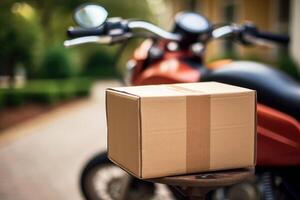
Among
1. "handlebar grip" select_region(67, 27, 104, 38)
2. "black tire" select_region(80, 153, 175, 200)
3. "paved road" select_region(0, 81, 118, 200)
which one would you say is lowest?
"paved road" select_region(0, 81, 118, 200)

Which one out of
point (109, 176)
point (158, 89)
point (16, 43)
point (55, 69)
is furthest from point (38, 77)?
point (158, 89)

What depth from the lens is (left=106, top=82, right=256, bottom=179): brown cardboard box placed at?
1.96m

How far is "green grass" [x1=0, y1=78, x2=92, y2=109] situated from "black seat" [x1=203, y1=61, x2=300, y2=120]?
7.83 meters

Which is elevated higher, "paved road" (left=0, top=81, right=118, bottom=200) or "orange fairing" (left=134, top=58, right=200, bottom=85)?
"orange fairing" (left=134, top=58, right=200, bottom=85)

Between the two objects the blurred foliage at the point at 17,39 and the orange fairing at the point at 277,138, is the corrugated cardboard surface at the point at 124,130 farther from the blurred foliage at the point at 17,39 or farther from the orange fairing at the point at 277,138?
the blurred foliage at the point at 17,39

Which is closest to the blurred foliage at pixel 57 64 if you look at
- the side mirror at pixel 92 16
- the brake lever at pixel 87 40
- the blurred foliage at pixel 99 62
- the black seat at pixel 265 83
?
the brake lever at pixel 87 40

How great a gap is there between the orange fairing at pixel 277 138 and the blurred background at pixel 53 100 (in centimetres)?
137

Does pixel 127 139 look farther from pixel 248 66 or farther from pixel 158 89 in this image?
pixel 248 66

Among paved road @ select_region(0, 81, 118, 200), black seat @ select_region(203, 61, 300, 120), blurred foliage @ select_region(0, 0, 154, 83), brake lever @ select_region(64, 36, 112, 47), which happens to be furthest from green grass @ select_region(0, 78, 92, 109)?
black seat @ select_region(203, 61, 300, 120)

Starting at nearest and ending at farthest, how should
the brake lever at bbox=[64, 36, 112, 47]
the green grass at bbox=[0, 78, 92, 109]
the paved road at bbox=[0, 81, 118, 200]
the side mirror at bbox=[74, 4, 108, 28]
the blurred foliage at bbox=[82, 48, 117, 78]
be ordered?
the side mirror at bbox=[74, 4, 108, 28] < the brake lever at bbox=[64, 36, 112, 47] < the paved road at bbox=[0, 81, 118, 200] < the green grass at bbox=[0, 78, 92, 109] < the blurred foliage at bbox=[82, 48, 117, 78]

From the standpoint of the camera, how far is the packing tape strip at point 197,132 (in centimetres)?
202

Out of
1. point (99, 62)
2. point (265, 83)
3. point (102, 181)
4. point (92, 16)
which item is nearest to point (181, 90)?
point (265, 83)

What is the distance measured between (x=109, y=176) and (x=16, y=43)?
7453mm

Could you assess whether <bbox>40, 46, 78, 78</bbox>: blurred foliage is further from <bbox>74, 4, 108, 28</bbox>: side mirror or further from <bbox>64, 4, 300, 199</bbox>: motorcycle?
<bbox>74, 4, 108, 28</bbox>: side mirror
